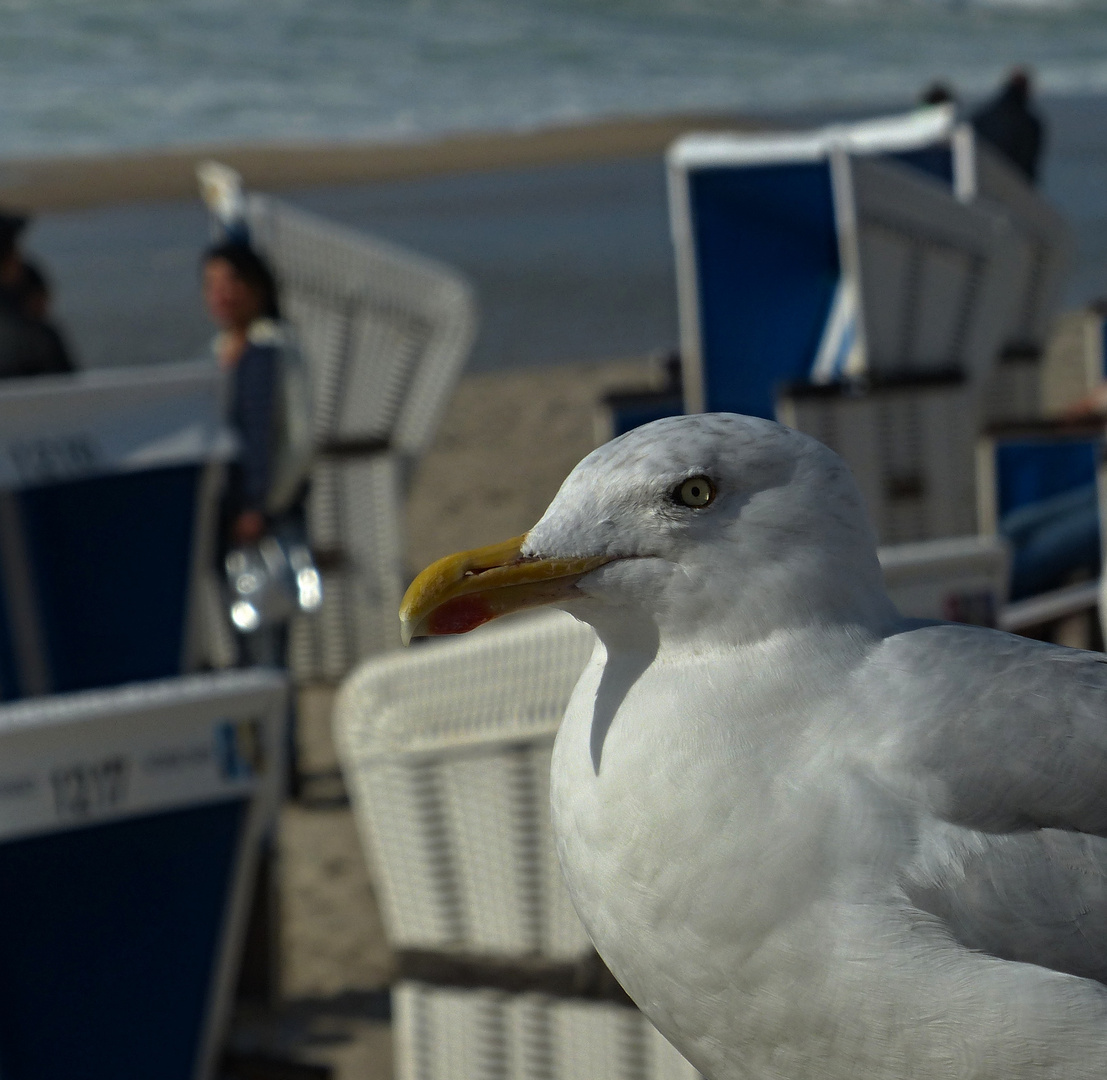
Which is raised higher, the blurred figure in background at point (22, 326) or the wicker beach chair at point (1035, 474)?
the blurred figure in background at point (22, 326)

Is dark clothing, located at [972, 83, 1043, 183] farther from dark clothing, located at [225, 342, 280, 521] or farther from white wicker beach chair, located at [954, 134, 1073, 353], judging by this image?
dark clothing, located at [225, 342, 280, 521]

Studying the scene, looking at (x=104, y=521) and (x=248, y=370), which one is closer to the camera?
(x=104, y=521)

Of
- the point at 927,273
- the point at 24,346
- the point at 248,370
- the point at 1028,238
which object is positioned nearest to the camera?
the point at 248,370

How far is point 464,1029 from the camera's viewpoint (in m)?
2.38

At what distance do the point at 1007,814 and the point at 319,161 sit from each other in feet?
74.9

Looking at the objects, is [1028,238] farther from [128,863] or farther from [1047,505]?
[128,863]

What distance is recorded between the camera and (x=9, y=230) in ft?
15.8

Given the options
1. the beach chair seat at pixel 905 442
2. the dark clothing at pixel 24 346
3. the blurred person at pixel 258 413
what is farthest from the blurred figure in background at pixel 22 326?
the beach chair seat at pixel 905 442

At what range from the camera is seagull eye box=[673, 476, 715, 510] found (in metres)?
1.27

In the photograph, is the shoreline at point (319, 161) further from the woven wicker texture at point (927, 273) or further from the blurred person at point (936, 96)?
the woven wicker texture at point (927, 273)

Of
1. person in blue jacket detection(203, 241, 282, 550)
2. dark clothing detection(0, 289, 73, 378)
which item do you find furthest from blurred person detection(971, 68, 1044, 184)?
dark clothing detection(0, 289, 73, 378)

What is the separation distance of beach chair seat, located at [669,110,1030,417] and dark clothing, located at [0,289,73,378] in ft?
5.85

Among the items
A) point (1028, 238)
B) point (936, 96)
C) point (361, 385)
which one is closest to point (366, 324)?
point (361, 385)

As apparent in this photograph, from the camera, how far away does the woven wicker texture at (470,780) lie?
7.05ft
